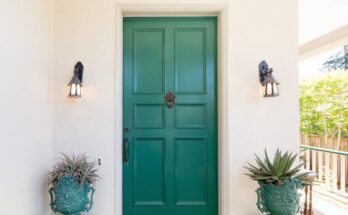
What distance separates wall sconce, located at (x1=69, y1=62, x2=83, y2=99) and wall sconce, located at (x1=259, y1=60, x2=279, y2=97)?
5.23 ft

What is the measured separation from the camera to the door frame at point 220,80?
2.12m

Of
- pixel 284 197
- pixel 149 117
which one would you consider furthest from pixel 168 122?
pixel 284 197

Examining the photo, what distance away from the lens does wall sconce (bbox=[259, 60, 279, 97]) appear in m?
1.99

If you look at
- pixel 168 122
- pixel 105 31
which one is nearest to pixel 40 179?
pixel 168 122

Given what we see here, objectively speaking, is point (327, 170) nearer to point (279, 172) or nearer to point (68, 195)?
point (279, 172)

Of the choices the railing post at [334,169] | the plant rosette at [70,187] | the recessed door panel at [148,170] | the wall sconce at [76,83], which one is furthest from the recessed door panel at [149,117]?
the railing post at [334,169]

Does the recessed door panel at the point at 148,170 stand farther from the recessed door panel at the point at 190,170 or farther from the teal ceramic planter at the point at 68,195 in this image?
the teal ceramic planter at the point at 68,195

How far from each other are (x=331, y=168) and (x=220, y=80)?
2902 mm

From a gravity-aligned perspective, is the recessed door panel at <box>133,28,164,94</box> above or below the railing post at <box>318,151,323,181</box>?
above

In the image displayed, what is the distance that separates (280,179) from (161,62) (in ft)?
4.73

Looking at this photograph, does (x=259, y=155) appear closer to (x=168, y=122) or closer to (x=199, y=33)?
(x=168, y=122)

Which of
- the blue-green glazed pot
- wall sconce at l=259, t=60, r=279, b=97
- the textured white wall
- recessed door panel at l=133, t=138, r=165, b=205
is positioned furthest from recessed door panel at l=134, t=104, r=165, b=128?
the blue-green glazed pot

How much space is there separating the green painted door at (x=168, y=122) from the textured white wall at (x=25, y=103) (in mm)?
676

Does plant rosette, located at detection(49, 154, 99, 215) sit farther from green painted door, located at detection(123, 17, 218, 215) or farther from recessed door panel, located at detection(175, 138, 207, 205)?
recessed door panel, located at detection(175, 138, 207, 205)
